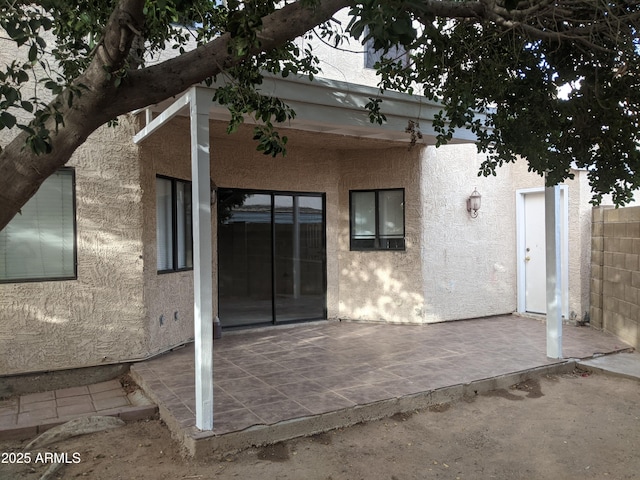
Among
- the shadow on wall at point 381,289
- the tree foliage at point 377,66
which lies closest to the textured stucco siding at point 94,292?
the tree foliage at point 377,66

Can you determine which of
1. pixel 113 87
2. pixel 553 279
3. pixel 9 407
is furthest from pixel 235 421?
pixel 553 279

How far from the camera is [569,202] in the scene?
8602mm

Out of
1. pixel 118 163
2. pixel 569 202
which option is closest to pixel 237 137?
pixel 118 163

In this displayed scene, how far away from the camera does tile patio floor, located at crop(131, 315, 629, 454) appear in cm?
462

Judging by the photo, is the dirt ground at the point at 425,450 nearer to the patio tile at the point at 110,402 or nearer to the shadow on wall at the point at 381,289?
Answer: the patio tile at the point at 110,402

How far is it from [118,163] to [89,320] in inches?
74.6

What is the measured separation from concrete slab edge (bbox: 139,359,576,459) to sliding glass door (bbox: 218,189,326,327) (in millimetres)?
2683

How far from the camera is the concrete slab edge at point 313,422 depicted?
155 inches

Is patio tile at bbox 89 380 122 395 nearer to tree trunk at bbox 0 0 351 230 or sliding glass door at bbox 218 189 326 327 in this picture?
sliding glass door at bbox 218 189 326 327

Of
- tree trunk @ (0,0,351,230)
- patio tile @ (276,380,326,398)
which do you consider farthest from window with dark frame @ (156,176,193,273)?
tree trunk @ (0,0,351,230)

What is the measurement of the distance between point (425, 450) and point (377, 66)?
12.1ft

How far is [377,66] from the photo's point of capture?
5031mm

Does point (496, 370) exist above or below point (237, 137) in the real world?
below

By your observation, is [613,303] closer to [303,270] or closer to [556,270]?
[556,270]
